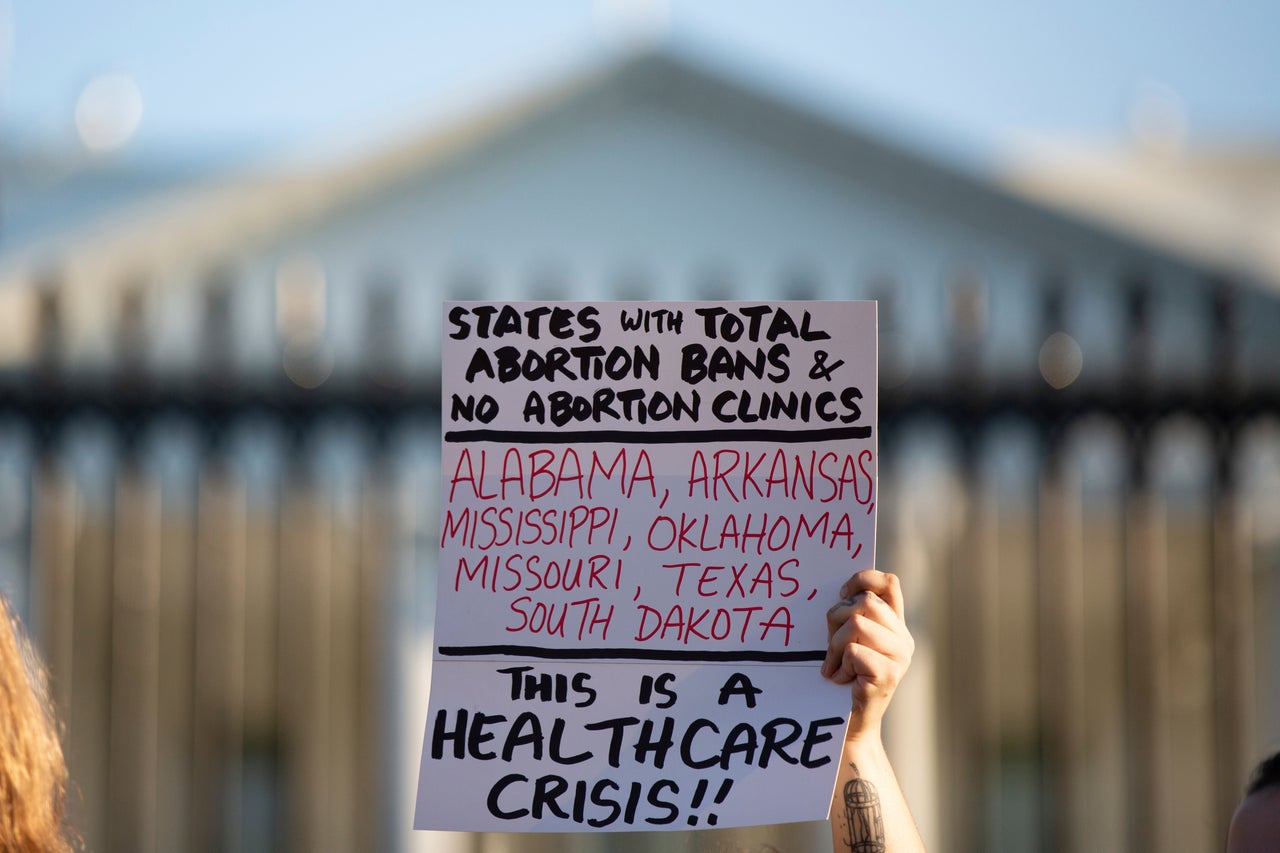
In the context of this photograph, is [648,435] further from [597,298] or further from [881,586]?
[597,298]

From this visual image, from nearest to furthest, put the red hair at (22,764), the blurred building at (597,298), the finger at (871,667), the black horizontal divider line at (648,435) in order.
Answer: the red hair at (22,764), the finger at (871,667), the black horizontal divider line at (648,435), the blurred building at (597,298)

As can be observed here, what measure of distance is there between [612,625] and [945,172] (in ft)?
26.7

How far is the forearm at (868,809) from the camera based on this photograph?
181 cm

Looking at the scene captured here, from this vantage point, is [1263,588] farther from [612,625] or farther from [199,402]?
[612,625]

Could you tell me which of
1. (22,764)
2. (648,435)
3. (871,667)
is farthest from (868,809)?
(22,764)

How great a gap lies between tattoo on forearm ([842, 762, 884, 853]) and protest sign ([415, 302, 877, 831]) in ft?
0.33

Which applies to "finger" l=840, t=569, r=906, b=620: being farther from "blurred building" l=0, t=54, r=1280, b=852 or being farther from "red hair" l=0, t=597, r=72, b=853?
"red hair" l=0, t=597, r=72, b=853

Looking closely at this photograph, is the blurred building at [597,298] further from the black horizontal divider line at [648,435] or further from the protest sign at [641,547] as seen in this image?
the black horizontal divider line at [648,435]

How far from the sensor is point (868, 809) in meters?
1.82

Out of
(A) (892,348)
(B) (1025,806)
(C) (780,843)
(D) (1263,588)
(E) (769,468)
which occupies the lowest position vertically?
(B) (1025,806)

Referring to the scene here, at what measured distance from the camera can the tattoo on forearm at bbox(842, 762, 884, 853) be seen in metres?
1.81

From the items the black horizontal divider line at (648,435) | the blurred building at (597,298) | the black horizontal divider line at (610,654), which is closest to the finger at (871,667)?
the black horizontal divider line at (610,654)

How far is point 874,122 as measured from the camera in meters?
9.58

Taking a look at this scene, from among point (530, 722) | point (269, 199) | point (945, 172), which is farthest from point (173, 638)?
point (530, 722)
